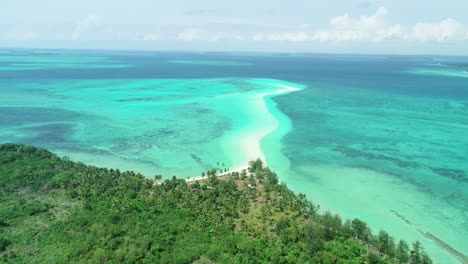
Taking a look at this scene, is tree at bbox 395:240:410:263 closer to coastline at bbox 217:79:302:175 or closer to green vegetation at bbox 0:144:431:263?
green vegetation at bbox 0:144:431:263

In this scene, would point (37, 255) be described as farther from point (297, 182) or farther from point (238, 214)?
point (297, 182)

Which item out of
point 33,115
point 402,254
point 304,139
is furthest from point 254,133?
point 33,115

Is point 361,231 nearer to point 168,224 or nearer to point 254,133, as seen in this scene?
point 168,224

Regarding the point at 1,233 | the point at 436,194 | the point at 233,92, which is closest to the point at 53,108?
the point at 233,92

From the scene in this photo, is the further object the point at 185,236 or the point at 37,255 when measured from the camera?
the point at 185,236

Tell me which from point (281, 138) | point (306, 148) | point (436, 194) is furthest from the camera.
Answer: point (281, 138)

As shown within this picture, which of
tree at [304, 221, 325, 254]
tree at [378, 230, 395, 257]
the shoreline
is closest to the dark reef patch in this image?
the shoreline

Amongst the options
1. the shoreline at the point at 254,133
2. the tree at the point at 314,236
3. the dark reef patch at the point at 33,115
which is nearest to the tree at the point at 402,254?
the tree at the point at 314,236
